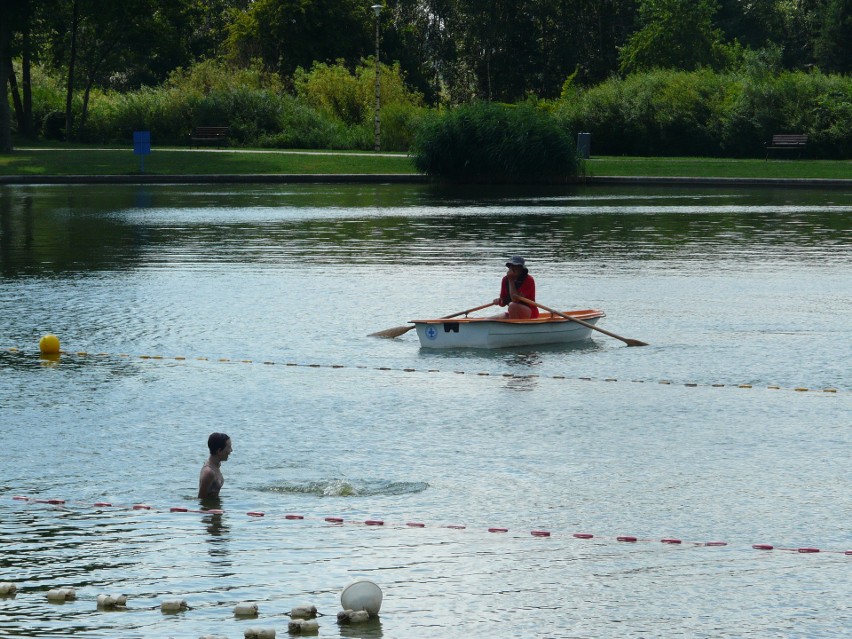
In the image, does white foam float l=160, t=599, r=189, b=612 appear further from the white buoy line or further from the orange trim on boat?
the orange trim on boat

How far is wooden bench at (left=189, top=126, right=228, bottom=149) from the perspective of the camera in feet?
219

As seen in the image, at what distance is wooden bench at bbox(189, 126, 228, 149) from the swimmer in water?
5723 centimetres

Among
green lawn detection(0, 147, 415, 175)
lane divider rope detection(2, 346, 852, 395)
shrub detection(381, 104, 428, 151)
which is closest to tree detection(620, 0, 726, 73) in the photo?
shrub detection(381, 104, 428, 151)

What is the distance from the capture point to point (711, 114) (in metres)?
59.6

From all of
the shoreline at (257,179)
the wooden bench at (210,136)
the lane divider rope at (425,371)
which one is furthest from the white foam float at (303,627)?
the wooden bench at (210,136)

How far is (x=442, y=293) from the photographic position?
21531 mm

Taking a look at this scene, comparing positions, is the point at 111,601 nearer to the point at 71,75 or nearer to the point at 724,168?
the point at 724,168

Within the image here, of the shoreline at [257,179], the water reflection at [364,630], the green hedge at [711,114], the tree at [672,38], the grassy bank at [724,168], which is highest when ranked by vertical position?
the tree at [672,38]

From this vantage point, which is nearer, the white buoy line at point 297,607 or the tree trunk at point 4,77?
the white buoy line at point 297,607

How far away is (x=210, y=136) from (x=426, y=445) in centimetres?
5647

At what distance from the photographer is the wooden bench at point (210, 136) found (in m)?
66.7

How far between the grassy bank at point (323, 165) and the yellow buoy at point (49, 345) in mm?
34112

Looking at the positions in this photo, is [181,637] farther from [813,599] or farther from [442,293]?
[442,293]

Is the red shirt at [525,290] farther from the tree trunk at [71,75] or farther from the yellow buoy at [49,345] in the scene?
the tree trunk at [71,75]
